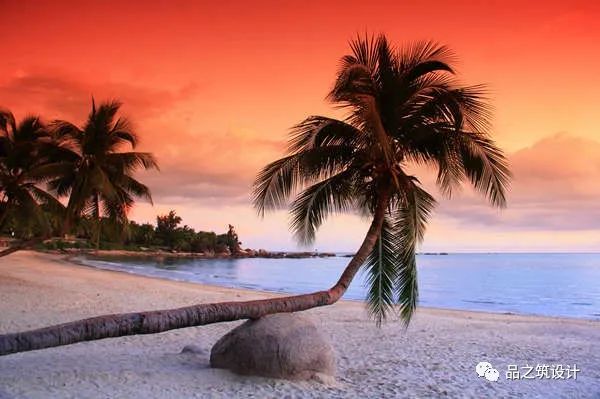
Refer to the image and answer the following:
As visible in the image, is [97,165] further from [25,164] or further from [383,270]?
[383,270]

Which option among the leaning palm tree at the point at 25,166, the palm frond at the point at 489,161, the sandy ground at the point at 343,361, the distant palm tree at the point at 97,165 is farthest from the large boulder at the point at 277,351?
the leaning palm tree at the point at 25,166

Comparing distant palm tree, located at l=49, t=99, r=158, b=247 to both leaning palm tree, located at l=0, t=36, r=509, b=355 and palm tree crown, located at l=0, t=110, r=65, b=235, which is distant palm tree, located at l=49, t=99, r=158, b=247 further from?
leaning palm tree, located at l=0, t=36, r=509, b=355

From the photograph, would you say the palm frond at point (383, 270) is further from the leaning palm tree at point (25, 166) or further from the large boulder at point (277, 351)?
the leaning palm tree at point (25, 166)

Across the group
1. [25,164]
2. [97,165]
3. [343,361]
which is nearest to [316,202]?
[343,361]

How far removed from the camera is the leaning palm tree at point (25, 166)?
18406 millimetres

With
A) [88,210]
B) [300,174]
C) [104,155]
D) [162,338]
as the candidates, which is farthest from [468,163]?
[88,210]

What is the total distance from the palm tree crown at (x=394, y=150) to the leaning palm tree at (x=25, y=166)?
36.9ft

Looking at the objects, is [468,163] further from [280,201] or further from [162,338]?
[162,338]

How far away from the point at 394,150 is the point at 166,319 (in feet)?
16.3

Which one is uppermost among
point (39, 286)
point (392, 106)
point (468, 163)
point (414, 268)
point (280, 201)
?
point (392, 106)

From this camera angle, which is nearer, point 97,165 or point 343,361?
point 343,361

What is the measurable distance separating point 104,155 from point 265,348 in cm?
1214

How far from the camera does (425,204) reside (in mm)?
10305

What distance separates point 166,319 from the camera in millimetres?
7355
